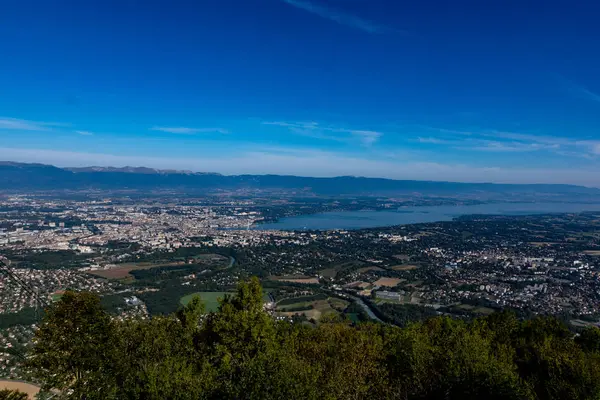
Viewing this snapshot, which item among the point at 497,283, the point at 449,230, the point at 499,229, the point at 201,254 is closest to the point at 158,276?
the point at 201,254

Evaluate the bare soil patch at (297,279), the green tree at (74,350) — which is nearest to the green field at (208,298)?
the bare soil patch at (297,279)

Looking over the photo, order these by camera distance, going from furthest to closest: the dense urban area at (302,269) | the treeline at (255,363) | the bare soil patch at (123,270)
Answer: the bare soil patch at (123,270), the dense urban area at (302,269), the treeline at (255,363)

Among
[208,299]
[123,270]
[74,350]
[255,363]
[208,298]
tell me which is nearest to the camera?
[255,363]

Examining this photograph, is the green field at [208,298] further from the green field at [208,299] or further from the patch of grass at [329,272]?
the patch of grass at [329,272]

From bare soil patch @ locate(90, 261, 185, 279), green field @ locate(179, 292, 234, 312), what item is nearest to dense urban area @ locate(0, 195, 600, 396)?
bare soil patch @ locate(90, 261, 185, 279)

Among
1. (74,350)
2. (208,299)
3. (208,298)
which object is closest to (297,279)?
(208,298)

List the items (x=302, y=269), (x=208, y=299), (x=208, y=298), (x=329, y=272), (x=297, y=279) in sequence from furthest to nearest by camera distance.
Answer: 1. (x=302, y=269)
2. (x=329, y=272)
3. (x=297, y=279)
4. (x=208, y=298)
5. (x=208, y=299)

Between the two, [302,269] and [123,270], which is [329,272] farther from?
[123,270]

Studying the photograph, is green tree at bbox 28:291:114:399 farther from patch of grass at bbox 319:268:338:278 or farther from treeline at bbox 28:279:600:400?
patch of grass at bbox 319:268:338:278
